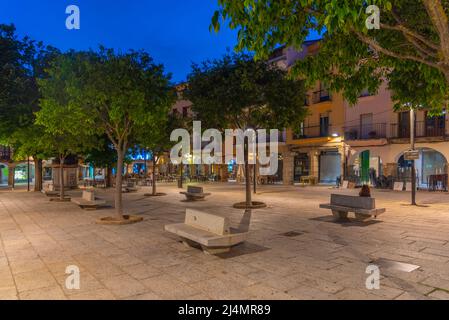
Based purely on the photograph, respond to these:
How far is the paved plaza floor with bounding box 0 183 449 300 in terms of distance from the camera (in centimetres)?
449

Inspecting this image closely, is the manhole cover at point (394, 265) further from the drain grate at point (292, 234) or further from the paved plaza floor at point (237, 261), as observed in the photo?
the drain grate at point (292, 234)

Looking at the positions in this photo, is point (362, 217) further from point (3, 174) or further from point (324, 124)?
point (3, 174)

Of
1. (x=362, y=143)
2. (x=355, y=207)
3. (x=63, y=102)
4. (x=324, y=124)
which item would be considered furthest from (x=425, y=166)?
(x=63, y=102)

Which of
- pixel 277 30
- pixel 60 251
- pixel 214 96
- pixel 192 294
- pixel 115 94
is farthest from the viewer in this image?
pixel 214 96

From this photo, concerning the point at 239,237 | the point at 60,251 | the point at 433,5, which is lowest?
the point at 60,251

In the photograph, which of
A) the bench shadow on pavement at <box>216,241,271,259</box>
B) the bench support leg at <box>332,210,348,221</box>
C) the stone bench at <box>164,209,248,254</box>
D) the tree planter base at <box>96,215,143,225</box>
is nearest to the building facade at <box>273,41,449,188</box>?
the bench support leg at <box>332,210,348,221</box>

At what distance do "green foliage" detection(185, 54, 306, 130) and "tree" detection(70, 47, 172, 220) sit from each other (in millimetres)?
3074

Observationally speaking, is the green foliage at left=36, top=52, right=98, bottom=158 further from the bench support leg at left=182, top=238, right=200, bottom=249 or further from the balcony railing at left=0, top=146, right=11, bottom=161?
the balcony railing at left=0, top=146, right=11, bottom=161

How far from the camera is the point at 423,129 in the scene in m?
22.6

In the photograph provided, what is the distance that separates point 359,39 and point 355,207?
5.22m

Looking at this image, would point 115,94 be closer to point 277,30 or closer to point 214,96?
point 214,96

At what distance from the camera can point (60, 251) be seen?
6.79 meters
